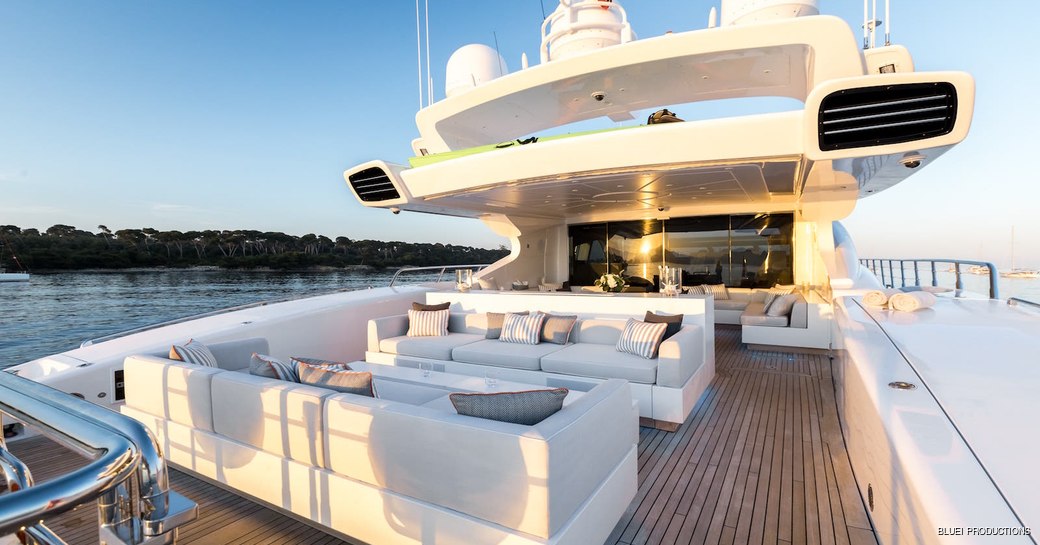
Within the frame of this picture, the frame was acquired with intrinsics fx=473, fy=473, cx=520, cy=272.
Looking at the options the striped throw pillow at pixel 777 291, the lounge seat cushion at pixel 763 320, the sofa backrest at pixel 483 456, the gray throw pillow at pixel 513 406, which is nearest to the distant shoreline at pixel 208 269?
the striped throw pillow at pixel 777 291

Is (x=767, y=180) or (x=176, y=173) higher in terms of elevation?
(x=176, y=173)

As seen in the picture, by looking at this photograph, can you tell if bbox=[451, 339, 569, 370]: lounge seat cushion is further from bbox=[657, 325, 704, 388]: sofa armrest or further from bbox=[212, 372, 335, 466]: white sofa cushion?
bbox=[212, 372, 335, 466]: white sofa cushion

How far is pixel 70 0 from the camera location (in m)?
10.7

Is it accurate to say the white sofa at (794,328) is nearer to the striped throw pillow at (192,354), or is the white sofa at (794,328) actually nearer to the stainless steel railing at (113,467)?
the striped throw pillow at (192,354)

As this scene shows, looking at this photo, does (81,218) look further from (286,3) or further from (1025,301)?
(1025,301)

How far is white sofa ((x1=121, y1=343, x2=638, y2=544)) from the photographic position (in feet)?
5.85

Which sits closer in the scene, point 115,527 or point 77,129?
point 115,527

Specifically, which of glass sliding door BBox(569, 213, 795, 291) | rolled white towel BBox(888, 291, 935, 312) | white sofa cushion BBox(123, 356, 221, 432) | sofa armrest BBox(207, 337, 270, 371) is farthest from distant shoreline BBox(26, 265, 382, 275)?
rolled white towel BBox(888, 291, 935, 312)

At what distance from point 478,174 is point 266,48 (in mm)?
11860

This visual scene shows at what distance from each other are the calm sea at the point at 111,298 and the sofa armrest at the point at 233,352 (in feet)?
43.0

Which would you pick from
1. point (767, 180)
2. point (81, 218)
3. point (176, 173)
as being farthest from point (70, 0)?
point (767, 180)

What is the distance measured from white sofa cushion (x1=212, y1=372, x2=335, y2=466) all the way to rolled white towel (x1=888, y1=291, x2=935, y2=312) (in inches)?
165

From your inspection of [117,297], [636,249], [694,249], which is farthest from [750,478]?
[117,297]

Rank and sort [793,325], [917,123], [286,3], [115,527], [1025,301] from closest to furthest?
[115,527], [1025,301], [917,123], [793,325], [286,3]
